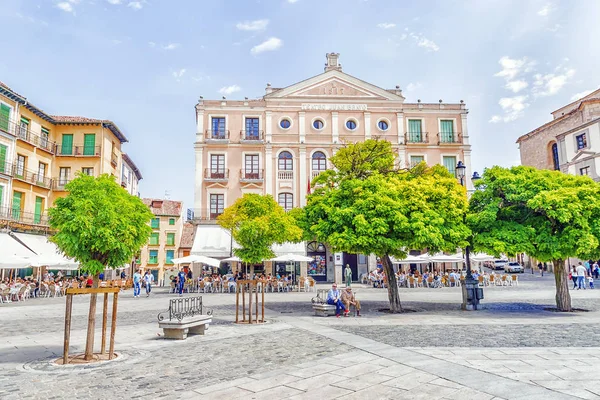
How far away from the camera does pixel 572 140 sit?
37.5 m

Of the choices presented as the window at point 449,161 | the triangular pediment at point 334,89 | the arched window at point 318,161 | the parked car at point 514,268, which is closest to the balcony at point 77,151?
the triangular pediment at point 334,89

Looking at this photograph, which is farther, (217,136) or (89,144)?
(217,136)

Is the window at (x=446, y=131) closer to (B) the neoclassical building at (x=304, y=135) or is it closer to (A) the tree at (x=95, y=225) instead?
(B) the neoclassical building at (x=304, y=135)

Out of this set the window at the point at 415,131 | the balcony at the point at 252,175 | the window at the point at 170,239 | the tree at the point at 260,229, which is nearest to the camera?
the tree at the point at 260,229

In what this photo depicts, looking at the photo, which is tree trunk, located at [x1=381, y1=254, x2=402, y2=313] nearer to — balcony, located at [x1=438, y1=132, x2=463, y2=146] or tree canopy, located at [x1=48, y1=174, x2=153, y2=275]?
tree canopy, located at [x1=48, y1=174, x2=153, y2=275]

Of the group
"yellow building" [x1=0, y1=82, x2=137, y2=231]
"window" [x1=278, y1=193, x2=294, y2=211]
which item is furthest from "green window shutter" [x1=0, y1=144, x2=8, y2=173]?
"window" [x1=278, y1=193, x2=294, y2=211]

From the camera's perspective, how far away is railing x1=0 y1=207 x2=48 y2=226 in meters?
25.1

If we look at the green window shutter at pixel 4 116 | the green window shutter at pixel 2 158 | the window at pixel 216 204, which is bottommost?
the window at pixel 216 204

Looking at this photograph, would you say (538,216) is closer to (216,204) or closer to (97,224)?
(97,224)

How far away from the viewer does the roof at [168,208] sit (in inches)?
1997

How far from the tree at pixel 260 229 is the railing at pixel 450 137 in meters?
20.8

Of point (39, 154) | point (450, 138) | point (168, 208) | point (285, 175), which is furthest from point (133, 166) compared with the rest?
point (450, 138)

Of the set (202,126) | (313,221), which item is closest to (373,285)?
(313,221)

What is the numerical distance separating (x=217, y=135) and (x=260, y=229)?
18691 millimetres
